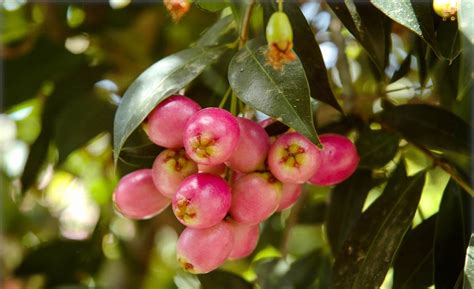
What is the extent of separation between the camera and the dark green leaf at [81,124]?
3.85 ft

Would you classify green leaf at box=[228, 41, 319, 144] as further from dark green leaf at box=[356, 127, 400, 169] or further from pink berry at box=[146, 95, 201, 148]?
dark green leaf at box=[356, 127, 400, 169]

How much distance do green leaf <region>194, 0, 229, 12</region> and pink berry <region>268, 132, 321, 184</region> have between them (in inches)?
8.4

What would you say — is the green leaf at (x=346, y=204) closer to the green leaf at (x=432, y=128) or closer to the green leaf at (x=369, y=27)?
the green leaf at (x=432, y=128)

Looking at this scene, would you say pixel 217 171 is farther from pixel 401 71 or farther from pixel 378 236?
pixel 401 71

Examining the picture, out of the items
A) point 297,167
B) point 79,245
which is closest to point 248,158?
point 297,167

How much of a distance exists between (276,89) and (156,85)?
0.14m

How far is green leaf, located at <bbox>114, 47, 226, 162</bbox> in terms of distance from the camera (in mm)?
684

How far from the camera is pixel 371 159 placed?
88 cm

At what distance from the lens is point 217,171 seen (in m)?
0.72

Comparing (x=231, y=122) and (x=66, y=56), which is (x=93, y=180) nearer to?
(x=66, y=56)

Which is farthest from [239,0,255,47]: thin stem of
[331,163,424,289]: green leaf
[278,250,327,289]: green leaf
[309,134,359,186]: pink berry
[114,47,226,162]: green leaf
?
[278,250,327,289]: green leaf

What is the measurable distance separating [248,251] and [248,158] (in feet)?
0.42

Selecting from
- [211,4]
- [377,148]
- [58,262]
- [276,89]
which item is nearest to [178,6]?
[211,4]

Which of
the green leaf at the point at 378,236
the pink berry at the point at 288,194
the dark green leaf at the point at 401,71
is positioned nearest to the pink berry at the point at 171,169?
the pink berry at the point at 288,194
